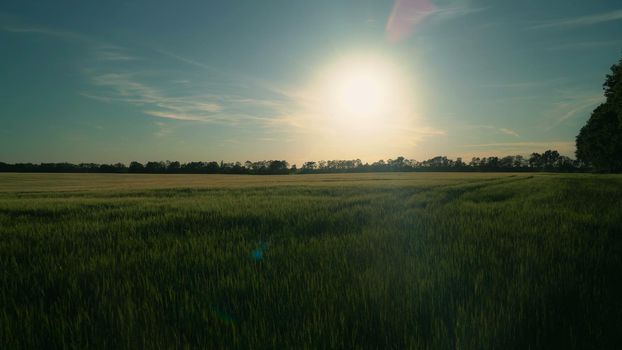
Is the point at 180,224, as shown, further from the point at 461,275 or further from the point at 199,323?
the point at 461,275

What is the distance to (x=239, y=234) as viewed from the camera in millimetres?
5766

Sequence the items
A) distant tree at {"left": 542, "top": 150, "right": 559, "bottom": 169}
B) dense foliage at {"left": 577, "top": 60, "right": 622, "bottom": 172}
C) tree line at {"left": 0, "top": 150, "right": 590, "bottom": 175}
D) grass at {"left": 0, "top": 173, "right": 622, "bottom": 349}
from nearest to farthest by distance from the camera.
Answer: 1. grass at {"left": 0, "top": 173, "right": 622, "bottom": 349}
2. dense foliage at {"left": 577, "top": 60, "right": 622, "bottom": 172}
3. tree line at {"left": 0, "top": 150, "right": 590, "bottom": 175}
4. distant tree at {"left": 542, "top": 150, "right": 559, "bottom": 169}

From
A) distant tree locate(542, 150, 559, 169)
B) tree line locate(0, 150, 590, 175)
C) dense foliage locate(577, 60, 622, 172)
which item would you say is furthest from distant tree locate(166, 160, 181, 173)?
distant tree locate(542, 150, 559, 169)

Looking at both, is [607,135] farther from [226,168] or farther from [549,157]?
[549,157]

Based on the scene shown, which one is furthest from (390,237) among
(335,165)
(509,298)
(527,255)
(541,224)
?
(335,165)

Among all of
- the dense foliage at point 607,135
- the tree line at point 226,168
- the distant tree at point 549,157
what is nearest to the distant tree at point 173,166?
the tree line at point 226,168

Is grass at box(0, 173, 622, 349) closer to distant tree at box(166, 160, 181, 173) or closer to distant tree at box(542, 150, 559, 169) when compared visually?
distant tree at box(166, 160, 181, 173)

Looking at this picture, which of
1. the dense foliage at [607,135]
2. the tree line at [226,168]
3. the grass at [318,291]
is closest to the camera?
the grass at [318,291]

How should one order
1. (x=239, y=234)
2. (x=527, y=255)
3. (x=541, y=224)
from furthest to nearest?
1. (x=541, y=224)
2. (x=239, y=234)
3. (x=527, y=255)

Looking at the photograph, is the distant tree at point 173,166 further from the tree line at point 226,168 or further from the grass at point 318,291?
the grass at point 318,291

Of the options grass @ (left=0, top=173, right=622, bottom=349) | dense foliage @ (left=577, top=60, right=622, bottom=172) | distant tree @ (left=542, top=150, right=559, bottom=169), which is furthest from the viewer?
distant tree @ (left=542, top=150, right=559, bottom=169)

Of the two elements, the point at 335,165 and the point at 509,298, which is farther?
the point at 335,165

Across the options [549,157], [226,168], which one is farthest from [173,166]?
[549,157]

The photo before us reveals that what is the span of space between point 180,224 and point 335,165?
154m
